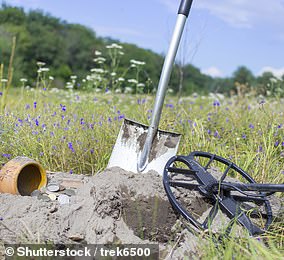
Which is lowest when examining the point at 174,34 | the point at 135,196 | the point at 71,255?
the point at 71,255

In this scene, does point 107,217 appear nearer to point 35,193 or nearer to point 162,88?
point 35,193

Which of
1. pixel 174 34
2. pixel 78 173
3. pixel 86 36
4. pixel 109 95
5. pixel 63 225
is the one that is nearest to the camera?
pixel 63 225

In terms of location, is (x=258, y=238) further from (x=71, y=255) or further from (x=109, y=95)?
(x=109, y=95)

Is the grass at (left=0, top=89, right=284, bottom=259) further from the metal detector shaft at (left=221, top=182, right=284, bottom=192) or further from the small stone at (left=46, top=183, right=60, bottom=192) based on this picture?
the metal detector shaft at (left=221, top=182, right=284, bottom=192)

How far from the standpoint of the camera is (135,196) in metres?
2.56

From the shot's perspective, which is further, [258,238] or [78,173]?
[78,173]

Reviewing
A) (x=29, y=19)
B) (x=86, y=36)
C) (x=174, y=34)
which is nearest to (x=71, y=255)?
(x=174, y=34)

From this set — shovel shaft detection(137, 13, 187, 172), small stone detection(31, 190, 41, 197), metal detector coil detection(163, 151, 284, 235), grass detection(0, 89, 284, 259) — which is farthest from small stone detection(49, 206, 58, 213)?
grass detection(0, 89, 284, 259)

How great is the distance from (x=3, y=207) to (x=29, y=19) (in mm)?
32095

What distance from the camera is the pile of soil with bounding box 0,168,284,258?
7.59ft

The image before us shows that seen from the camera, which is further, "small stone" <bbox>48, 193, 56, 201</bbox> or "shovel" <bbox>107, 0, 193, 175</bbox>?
"shovel" <bbox>107, 0, 193, 175</bbox>

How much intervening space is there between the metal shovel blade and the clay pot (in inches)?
18.7

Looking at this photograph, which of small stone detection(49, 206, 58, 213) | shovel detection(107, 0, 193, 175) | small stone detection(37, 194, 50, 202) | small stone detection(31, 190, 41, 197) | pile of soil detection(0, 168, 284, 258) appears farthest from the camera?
shovel detection(107, 0, 193, 175)

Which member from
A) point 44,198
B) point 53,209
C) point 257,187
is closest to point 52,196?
point 44,198
